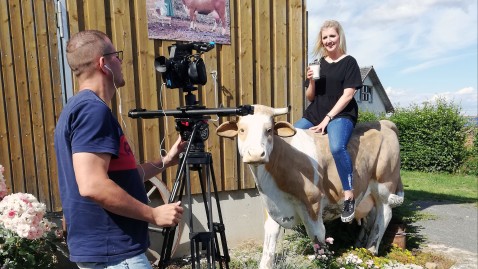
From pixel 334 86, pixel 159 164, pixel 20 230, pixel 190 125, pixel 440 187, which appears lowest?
pixel 440 187

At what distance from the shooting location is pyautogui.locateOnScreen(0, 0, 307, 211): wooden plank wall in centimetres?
354

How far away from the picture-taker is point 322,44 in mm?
3779

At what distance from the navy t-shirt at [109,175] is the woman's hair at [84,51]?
115 millimetres

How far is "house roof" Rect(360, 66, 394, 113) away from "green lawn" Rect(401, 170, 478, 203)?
52.7 ft

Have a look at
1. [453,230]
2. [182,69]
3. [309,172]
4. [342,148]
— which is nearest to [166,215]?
[182,69]

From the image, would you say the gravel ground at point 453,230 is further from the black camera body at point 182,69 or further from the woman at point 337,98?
the black camera body at point 182,69

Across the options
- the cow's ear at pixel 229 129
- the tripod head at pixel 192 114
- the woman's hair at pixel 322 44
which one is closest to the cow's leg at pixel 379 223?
the woman's hair at pixel 322 44

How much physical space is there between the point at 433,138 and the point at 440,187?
3349mm

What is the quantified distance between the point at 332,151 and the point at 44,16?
3039 millimetres

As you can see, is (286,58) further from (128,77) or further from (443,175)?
(443,175)

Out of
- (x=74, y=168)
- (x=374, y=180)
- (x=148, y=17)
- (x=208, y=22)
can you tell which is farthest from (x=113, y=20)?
(x=374, y=180)

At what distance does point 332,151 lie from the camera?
347cm

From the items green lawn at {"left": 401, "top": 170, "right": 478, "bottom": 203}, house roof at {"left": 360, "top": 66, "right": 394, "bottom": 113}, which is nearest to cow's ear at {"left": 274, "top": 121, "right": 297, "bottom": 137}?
green lawn at {"left": 401, "top": 170, "right": 478, "bottom": 203}

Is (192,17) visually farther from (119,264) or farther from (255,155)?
(119,264)
